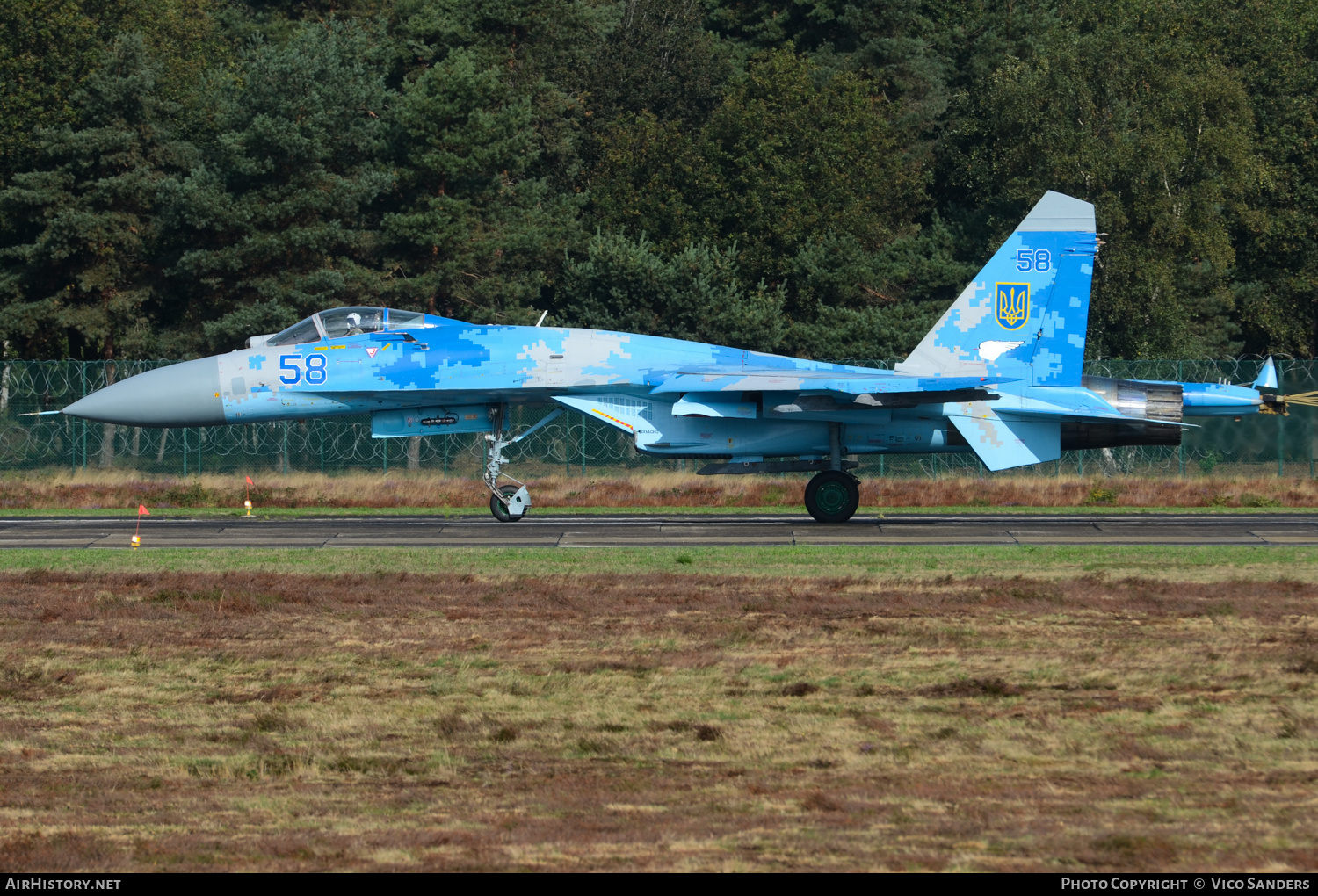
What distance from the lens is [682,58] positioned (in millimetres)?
62219

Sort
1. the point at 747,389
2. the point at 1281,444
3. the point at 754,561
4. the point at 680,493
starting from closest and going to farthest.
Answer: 1. the point at 754,561
2. the point at 747,389
3. the point at 680,493
4. the point at 1281,444

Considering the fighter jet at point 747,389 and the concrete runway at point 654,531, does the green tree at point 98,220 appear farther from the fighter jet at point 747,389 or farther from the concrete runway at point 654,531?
the fighter jet at point 747,389

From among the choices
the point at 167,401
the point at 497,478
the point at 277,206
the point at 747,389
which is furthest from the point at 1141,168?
the point at 167,401

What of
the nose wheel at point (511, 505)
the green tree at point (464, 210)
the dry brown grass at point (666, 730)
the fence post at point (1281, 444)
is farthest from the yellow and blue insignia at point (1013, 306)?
the green tree at point (464, 210)

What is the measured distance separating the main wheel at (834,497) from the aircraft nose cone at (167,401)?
8.75 m

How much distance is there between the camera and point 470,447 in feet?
112

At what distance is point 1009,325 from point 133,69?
108 feet

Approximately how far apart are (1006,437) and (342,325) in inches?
387

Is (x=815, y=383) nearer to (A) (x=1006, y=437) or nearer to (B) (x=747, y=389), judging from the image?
(B) (x=747, y=389)

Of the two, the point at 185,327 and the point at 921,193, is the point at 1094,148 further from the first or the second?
the point at 185,327

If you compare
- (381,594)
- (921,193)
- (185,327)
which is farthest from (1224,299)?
(381,594)

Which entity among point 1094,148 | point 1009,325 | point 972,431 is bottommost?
point 972,431

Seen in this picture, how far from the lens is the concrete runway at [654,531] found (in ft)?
60.1

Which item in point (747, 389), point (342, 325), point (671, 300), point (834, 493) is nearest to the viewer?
point (747, 389)
